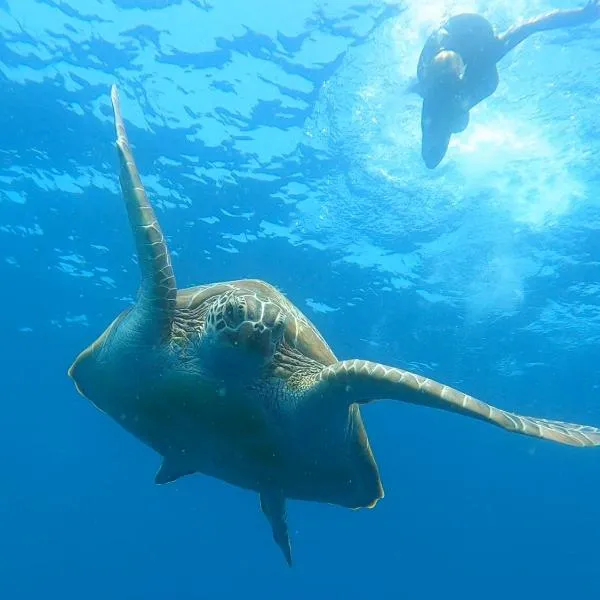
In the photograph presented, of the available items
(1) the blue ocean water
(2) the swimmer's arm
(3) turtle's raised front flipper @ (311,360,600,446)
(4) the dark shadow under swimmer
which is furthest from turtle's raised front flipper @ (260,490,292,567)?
(1) the blue ocean water

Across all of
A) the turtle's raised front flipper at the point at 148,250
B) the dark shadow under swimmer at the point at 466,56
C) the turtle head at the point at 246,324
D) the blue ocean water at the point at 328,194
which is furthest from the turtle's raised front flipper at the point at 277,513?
the blue ocean water at the point at 328,194

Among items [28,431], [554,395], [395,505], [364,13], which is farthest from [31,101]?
[395,505]

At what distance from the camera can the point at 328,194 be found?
49.9 feet

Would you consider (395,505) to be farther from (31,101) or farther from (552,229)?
(31,101)

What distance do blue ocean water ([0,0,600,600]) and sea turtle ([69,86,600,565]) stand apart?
857cm

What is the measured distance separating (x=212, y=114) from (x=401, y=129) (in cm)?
457

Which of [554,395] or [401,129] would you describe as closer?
[401,129]

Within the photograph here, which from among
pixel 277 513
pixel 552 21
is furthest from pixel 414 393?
pixel 552 21

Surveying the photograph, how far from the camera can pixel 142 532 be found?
6769cm

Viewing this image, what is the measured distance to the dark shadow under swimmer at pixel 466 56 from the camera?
32.4 ft

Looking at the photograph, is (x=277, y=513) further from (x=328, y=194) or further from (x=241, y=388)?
(x=328, y=194)

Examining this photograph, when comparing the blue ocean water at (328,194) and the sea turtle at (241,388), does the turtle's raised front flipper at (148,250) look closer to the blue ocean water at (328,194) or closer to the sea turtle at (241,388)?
the sea turtle at (241,388)

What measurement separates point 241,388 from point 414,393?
1238 mm

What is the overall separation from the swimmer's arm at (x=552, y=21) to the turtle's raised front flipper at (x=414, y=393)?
28.6ft
